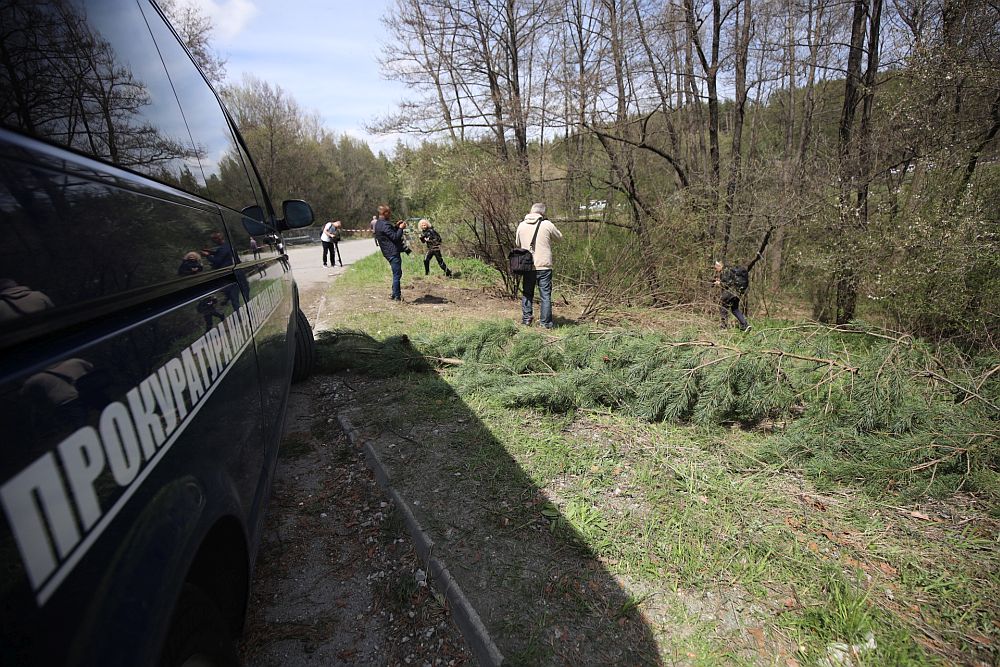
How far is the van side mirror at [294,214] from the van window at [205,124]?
4.21 feet

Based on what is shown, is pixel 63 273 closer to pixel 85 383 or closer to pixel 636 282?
pixel 85 383

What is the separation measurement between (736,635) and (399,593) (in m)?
1.50

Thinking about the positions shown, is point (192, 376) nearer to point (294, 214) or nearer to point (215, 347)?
point (215, 347)

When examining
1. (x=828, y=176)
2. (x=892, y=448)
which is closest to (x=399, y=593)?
(x=892, y=448)

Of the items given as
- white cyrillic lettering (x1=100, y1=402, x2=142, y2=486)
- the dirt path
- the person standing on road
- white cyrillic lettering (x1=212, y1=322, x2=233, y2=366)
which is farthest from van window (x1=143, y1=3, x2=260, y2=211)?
the person standing on road

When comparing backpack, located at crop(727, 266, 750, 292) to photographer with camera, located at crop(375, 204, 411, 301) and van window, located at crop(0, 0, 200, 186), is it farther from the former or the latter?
van window, located at crop(0, 0, 200, 186)

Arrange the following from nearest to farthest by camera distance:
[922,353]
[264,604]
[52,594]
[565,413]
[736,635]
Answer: [52,594], [736,635], [264,604], [922,353], [565,413]

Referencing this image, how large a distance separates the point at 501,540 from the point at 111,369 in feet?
6.67

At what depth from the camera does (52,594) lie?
0.65 m

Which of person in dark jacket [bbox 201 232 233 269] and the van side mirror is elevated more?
the van side mirror

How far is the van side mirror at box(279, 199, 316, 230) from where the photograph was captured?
162 inches

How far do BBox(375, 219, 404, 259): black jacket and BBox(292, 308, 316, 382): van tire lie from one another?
432 centimetres

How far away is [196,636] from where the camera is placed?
1103 millimetres

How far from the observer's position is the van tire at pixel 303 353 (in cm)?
463
